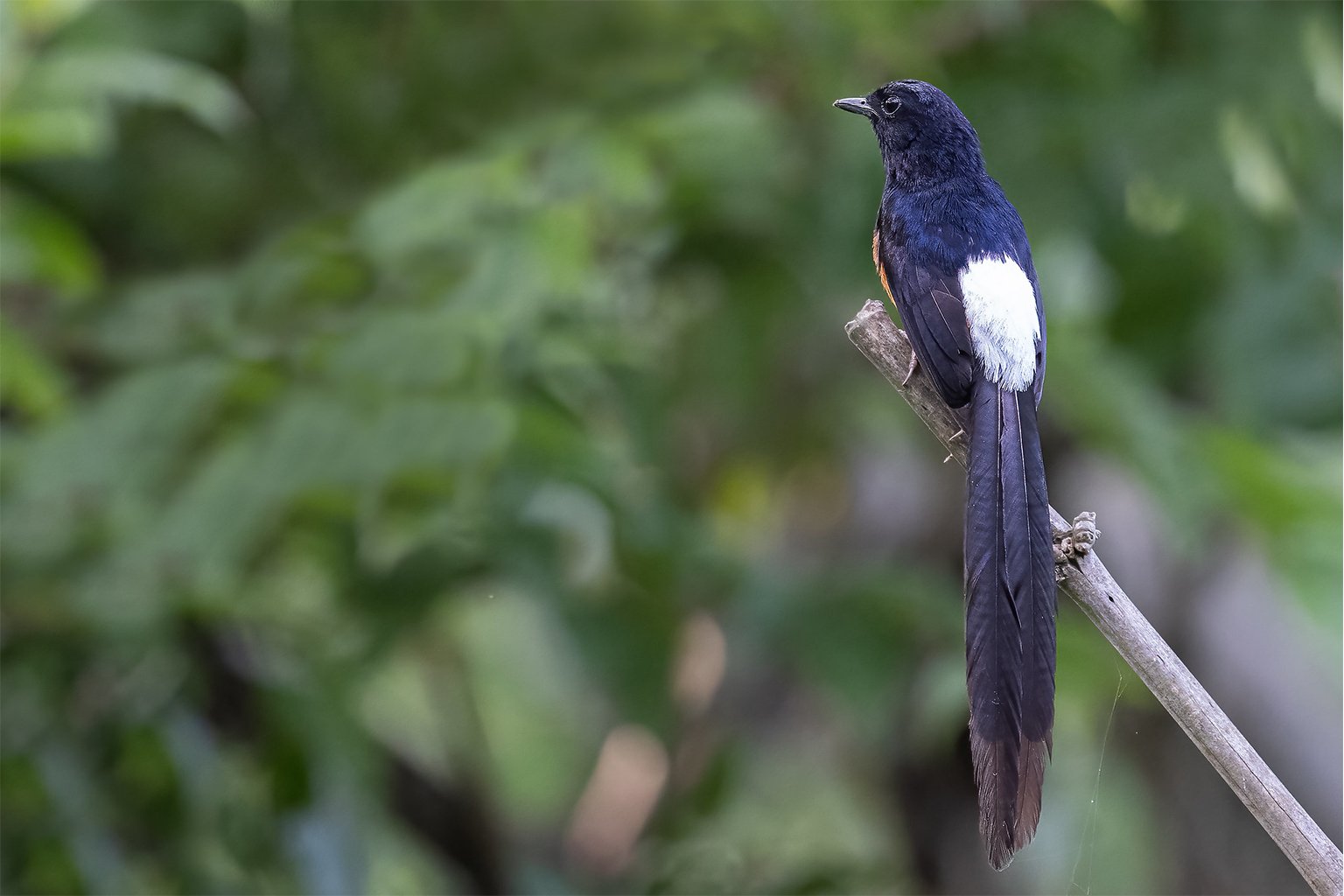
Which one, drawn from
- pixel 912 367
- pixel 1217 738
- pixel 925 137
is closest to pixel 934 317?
pixel 912 367

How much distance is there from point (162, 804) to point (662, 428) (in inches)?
61.1

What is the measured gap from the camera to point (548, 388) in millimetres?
2941

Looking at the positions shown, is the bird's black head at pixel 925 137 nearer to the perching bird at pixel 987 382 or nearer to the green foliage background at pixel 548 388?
the perching bird at pixel 987 382

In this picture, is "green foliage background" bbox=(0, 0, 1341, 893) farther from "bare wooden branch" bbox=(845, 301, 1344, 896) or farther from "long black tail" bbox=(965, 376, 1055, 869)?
"bare wooden branch" bbox=(845, 301, 1344, 896)

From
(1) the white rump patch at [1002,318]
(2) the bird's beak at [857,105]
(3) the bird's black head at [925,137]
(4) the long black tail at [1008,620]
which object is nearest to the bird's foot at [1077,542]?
(4) the long black tail at [1008,620]

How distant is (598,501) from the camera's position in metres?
2.78

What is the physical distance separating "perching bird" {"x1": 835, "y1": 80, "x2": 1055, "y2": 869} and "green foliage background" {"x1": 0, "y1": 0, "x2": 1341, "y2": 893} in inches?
31.3

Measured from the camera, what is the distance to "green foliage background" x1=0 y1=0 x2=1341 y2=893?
2549mm

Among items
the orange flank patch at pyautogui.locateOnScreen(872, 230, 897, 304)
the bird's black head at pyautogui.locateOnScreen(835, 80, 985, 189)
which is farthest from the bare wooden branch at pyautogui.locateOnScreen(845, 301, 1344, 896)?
the bird's black head at pyautogui.locateOnScreen(835, 80, 985, 189)

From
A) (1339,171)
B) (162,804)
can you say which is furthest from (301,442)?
(1339,171)

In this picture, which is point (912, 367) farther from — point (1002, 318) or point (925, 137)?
point (925, 137)

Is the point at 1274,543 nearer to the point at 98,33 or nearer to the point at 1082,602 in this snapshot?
the point at 1082,602

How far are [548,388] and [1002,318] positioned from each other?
144 centimetres

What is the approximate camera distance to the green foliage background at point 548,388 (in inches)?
100
